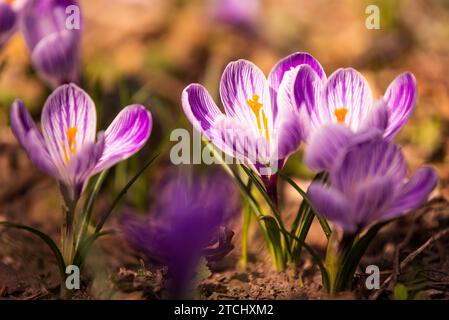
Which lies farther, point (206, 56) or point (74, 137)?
point (206, 56)

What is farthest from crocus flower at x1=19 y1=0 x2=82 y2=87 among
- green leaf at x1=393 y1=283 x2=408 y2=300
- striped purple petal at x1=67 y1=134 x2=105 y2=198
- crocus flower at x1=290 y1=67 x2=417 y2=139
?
green leaf at x1=393 y1=283 x2=408 y2=300

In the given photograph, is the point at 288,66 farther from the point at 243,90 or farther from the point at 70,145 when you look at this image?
the point at 70,145

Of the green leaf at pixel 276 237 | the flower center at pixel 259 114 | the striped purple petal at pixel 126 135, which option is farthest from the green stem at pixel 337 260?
the striped purple petal at pixel 126 135

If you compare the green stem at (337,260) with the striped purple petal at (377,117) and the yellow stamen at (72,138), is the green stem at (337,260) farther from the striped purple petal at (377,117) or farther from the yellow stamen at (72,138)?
the yellow stamen at (72,138)

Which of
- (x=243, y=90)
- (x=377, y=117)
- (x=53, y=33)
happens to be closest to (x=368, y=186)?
(x=377, y=117)

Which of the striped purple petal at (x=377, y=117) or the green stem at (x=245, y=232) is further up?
the striped purple petal at (x=377, y=117)

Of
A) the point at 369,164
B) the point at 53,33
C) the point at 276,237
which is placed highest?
the point at 53,33

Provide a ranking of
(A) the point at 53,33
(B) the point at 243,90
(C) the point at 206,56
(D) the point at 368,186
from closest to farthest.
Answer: (D) the point at 368,186 → (B) the point at 243,90 → (A) the point at 53,33 → (C) the point at 206,56
